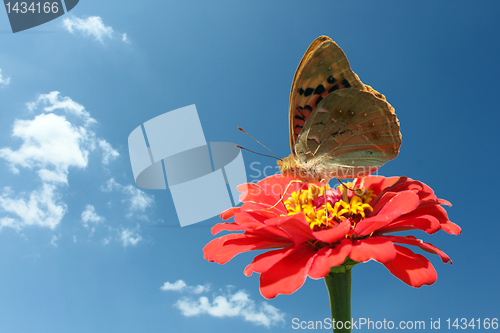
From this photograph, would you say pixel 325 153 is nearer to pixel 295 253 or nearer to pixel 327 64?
pixel 327 64

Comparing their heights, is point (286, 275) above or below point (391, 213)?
below

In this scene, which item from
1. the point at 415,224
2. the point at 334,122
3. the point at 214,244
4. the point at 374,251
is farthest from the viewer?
the point at 334,122

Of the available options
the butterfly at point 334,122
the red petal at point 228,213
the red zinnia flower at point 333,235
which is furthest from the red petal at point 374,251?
the red petal at point 228,213

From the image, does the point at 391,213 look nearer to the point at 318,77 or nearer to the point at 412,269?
the point at 412,269

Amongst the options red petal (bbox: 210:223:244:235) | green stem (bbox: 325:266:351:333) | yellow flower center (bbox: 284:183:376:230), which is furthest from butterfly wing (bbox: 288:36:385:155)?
green stem (bbox: 325:266:351:333)

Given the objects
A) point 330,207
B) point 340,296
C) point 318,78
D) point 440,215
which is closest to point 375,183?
point 440,215

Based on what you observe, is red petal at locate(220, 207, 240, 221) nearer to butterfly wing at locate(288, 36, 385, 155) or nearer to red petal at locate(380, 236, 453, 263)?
butterfly wing at locate(288, 36, 385, 155)

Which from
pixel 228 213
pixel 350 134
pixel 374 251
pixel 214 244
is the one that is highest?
pixel 350 134

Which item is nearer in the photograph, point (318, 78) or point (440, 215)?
point (440, 215)
